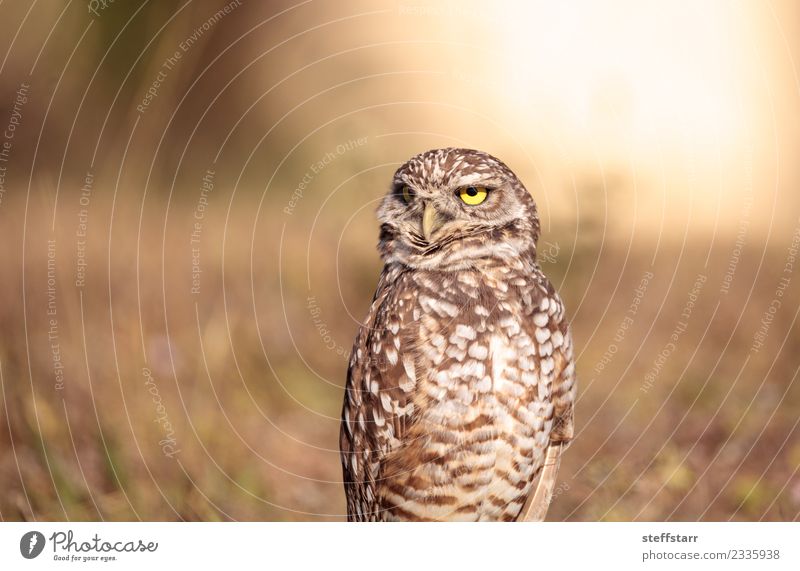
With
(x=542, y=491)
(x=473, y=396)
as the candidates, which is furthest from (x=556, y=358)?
(x=542, y=491)

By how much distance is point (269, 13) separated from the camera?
327 centimetres

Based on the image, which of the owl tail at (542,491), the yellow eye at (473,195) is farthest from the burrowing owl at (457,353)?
the owl tail at (542,491)

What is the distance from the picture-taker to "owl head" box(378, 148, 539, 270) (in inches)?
78.0

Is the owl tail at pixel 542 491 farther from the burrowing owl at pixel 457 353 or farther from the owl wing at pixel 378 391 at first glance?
the owl wing at pixel 378 391

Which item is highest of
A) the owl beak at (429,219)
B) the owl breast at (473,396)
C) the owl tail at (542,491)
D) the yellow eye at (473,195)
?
the yellow eye at (473,195)

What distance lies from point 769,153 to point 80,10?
2.53 metres

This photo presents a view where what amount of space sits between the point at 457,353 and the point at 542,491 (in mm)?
547

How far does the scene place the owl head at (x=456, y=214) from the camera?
1.98m

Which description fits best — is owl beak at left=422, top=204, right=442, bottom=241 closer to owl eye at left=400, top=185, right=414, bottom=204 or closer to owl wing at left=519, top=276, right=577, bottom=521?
owl eye at left=400, top=185, right=414, bottom=204

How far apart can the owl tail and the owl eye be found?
0.80 metres

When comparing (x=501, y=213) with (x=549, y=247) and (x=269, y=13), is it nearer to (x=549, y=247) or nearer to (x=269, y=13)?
(x=549, y=247)

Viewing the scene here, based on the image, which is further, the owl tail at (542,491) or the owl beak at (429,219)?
the owl tail at (542,491)

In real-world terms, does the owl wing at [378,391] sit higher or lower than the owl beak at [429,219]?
lower

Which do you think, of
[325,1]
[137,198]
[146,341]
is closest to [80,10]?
[137,198]
